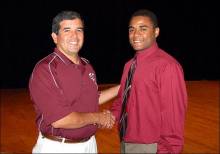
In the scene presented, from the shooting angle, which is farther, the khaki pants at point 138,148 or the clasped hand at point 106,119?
the clasped hand at point 106,119

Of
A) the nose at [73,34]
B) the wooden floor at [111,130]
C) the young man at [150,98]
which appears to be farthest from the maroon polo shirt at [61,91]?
the wooden floor at [111,130]

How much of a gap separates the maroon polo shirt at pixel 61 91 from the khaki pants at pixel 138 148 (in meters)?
0.26

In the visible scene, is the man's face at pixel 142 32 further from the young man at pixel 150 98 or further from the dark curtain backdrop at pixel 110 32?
the dark curtain backdrop at pixel 110 32

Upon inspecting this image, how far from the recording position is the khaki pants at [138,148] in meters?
2.30

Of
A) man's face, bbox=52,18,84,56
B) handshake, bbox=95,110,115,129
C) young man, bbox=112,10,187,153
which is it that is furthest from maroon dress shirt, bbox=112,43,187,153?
man's face, bbox=52,18,84,56

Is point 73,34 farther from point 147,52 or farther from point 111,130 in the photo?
point 111,130

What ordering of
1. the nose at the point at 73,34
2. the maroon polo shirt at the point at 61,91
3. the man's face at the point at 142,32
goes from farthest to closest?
1. the man's face at the point at 142,32
2. the nose at the point at 73,34
3. the maroon polo shirt at the point at 61,91

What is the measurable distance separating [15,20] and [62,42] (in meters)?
12.8

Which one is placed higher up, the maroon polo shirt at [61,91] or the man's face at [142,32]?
the man's face at [142,32]

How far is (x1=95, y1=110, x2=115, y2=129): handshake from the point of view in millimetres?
2523

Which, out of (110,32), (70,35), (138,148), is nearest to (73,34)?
(70,35)

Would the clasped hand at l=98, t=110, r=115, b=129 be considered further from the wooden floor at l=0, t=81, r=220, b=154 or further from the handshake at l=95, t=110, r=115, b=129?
the wooden floor at l=0, t=81, r=220, b=154

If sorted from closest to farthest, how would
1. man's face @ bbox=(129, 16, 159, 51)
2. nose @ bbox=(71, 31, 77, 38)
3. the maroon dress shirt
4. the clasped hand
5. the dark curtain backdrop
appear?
the maroon dress shirt, nose @ bbox=(71, 31, 77, 38), man's face @ bbox=(129, 16, 159, 51), the clasped hand, the dark curtain backdrop

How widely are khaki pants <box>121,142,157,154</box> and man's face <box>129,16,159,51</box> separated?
66cm
